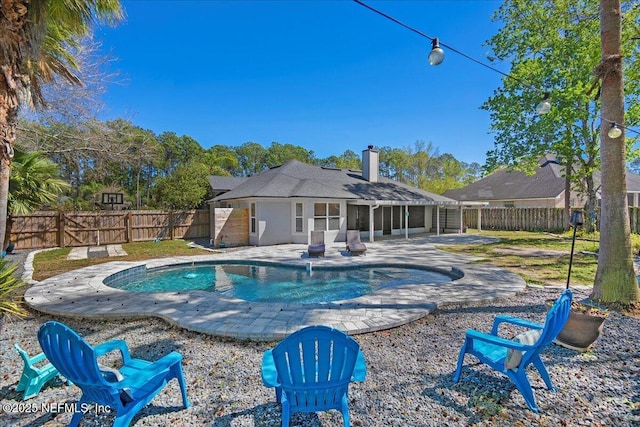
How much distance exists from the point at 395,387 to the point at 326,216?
1256cm

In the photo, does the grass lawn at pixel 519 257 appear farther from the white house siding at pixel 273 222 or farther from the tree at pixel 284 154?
the tree at pixel 284 154

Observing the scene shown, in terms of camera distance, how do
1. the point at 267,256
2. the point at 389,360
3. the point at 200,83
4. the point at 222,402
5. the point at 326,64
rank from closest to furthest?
the point at 222,402, the point at 389,360, the point at 267,256, the point at 326,64, the point at 200,83

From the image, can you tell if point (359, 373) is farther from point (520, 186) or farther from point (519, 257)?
point (520, 186)

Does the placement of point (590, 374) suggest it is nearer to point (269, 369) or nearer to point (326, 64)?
point (269, 369)

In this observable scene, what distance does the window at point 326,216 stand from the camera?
15258mm

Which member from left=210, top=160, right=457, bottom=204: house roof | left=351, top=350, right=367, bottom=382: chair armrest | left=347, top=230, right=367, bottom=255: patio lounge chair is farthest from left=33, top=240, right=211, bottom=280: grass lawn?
left=351, top=350, right=367, bottom=382: chair armrest

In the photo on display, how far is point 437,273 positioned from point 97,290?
897 centimetres

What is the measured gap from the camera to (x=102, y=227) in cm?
1540

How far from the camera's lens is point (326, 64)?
15648 mm

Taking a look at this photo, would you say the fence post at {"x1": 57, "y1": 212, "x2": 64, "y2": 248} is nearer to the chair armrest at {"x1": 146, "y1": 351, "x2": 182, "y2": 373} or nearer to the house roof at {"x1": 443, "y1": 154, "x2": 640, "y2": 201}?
the chair armrest at {"x1": 146, "y1": 351, "x2": 182, "y2": 373}

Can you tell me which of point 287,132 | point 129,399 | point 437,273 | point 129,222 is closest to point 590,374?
point 129,399

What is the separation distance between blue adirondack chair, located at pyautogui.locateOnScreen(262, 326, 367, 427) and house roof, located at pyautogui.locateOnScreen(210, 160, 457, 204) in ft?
40.3

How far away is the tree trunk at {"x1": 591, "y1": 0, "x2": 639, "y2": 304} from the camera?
212 inches

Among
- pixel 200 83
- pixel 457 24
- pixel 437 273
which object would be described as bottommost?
pixel 437 273
